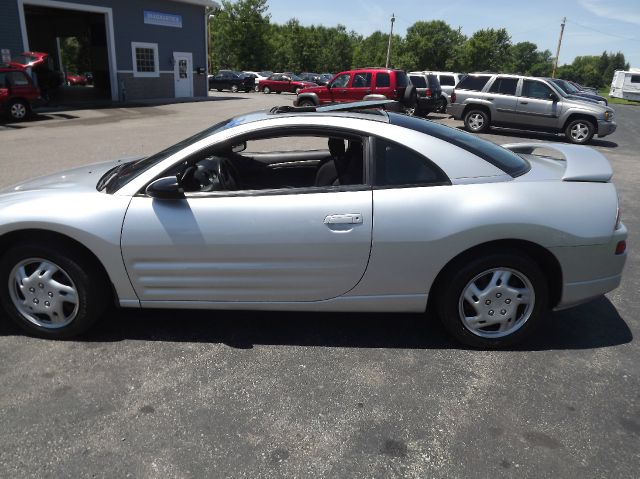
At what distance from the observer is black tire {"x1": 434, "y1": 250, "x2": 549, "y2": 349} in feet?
10.0

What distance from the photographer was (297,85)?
3397 cm

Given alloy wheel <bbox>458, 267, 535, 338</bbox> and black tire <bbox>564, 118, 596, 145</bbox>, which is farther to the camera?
black tire <bbox>564, 118, 596, 145</bbox>

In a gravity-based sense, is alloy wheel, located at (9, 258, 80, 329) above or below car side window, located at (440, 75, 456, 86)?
below

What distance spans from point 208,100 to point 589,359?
2651 centimetres

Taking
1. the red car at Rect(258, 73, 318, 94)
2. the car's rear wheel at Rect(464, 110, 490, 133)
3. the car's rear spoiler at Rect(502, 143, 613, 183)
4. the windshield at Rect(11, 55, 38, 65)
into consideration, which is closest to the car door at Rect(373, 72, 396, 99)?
the car's rear wheel at Rect(464, 110, 490, 133)

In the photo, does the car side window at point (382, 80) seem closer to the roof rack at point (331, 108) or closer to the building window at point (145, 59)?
the roof rack at point (331, 108)

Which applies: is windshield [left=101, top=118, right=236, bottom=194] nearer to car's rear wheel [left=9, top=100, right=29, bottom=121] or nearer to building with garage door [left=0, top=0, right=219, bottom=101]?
car's rear wheel [left=9, top=100, right=29, bottom=121]

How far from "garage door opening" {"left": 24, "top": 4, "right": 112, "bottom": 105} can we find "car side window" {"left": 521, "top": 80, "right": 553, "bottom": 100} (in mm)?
17255

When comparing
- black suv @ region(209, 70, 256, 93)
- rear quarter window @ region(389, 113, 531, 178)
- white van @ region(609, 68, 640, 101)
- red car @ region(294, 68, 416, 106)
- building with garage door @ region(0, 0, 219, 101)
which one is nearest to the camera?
rear quarter window @ region(389, 113, 531, 178)

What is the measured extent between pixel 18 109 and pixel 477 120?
1412 centimetres

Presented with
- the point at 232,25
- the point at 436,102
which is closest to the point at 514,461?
the point at 436,102

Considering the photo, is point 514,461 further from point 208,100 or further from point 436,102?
point 208,100

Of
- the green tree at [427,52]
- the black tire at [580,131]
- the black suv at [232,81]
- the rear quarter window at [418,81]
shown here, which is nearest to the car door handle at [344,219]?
the black tire at [580,131]

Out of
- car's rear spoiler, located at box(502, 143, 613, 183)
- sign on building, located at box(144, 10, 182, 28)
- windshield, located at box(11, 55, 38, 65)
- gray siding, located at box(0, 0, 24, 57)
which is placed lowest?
car's rear spoiler, located at box(502, 143, 613, 183)
